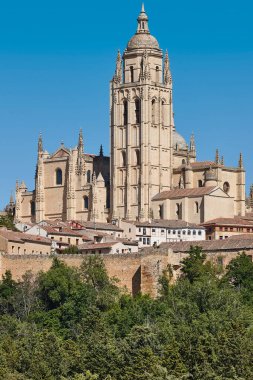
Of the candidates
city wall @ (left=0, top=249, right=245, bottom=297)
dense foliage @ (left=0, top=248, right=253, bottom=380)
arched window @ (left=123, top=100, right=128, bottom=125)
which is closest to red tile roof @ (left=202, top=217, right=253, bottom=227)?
arched window @ (left=123, top=100, right=128, bottom=125)

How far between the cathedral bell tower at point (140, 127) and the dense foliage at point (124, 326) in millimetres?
26339

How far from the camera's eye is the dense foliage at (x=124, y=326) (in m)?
76.5

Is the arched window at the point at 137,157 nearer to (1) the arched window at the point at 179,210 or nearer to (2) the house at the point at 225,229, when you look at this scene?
(1) the arched window at the point at 179,210

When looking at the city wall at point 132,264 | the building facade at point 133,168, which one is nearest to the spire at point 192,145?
the building facade at point 133,168

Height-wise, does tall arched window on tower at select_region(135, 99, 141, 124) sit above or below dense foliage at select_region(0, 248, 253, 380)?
above

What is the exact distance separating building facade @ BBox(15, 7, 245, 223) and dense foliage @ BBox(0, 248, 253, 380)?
26.1m

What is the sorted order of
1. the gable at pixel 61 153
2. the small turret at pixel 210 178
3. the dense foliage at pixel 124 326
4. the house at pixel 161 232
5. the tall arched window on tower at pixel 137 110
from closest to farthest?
the dense foliage at pixel 124 326
the house at pixel 161 232
the small turret at pixel 210 178
the tall arched window on tower at pixel 137 110
the gable at pixel 61 153

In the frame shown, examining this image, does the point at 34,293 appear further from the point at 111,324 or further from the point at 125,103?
the point at 125,103

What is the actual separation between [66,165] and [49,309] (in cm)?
3215

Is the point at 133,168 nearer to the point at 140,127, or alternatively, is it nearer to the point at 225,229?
the point at 140,127

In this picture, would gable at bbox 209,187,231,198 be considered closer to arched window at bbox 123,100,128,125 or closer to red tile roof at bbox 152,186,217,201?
red tile roof at bbox 152,186,217,201

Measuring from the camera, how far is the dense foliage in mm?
76500

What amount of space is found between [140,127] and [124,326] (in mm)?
38767

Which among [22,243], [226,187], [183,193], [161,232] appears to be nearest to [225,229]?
[161,232]
